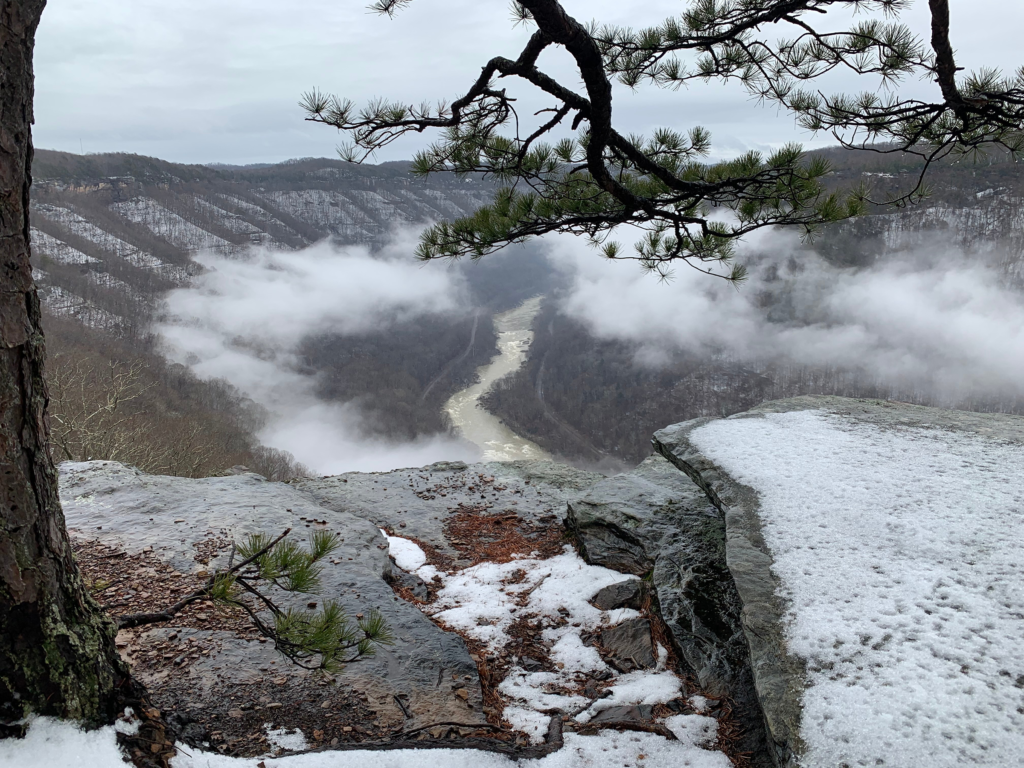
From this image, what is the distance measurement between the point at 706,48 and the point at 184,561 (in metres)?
5.96

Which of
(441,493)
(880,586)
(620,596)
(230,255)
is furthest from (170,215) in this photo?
(880,586)

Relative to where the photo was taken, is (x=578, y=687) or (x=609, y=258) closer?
(x=578, y=687)

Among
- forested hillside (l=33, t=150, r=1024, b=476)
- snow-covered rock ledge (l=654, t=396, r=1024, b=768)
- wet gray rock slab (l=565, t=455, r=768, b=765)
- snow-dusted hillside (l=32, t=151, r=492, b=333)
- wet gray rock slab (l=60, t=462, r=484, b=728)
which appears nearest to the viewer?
snow-covered rock ledge (l=654, t=396, r=1024, b=768)

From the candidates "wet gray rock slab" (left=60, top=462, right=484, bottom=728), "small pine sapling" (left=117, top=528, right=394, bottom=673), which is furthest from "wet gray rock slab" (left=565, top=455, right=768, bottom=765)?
"small pine sapling" (left=117, top=528, right=394, bottom=673)

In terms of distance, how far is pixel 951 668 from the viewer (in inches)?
106

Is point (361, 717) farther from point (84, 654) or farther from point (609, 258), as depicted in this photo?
point (609, 258)

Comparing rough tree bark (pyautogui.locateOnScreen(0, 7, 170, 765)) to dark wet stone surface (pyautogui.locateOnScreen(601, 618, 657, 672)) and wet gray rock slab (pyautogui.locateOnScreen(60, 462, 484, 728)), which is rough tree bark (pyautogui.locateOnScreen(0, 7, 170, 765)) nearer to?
wet gray rock slab (pyautogui.locateOnScreen(60, 462, 484, 728))

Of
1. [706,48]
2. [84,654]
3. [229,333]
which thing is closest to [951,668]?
[84,654]

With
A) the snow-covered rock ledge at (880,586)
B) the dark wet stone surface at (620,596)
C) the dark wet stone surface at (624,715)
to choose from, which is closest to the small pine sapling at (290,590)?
the dark wet stone surface at (624,715)

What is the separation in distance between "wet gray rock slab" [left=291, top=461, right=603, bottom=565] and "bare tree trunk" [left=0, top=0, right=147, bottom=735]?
180 inches

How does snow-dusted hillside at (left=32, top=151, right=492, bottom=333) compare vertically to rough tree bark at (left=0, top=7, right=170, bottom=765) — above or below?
above

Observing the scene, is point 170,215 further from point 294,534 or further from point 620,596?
point 620,596

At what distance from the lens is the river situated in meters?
67.8

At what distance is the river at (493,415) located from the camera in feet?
222
